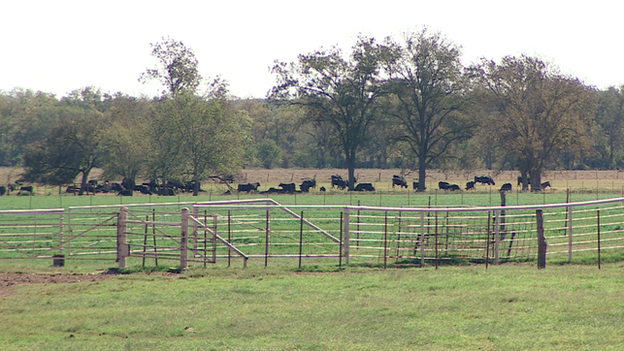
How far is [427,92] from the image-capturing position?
224ft

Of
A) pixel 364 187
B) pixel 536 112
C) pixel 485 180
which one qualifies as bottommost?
pixel 364 187

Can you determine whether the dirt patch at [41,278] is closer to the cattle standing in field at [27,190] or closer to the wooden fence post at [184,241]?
the wooden fence post at [184,241]

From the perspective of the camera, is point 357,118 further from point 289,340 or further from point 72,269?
point 289,340

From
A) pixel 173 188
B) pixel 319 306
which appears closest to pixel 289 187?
pixel 173 188

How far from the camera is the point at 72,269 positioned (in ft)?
57.2

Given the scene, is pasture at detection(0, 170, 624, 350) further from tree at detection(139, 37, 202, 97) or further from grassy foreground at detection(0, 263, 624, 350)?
tree at detection(139, 37, 202, 97)

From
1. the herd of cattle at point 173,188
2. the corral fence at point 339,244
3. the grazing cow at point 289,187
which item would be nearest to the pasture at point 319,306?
the corral fence at point 339,244

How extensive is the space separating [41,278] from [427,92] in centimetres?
5596

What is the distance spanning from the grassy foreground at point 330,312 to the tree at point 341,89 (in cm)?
5504

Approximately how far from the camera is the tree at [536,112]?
6059 cm

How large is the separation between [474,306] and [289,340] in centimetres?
342

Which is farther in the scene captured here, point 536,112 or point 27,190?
point 27,190

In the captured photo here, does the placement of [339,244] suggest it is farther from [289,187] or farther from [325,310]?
[289,187]

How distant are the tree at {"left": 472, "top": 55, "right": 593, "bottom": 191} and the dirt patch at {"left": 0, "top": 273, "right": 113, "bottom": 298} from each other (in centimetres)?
5090
